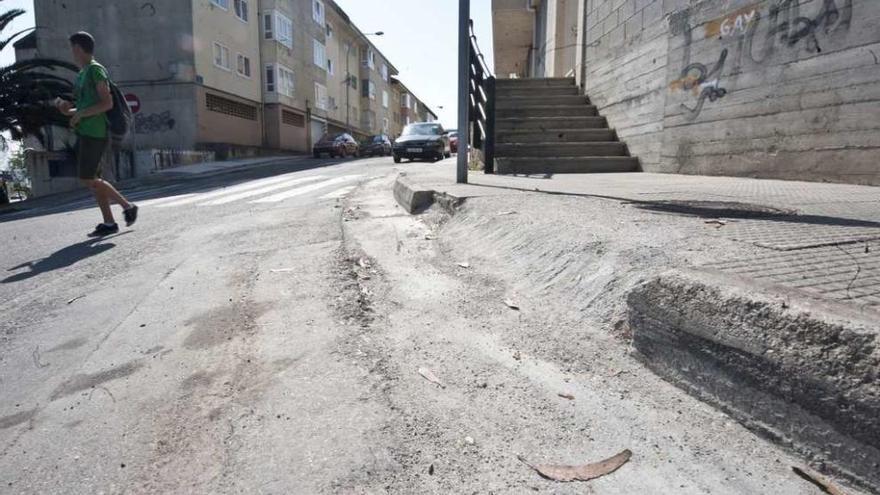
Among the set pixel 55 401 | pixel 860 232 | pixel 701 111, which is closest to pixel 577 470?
pixel 55 401

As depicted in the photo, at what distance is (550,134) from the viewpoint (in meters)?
8.73

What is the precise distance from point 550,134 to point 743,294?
7.54m

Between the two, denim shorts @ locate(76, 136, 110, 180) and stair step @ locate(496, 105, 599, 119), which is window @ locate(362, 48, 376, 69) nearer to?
stair step @ locate(496, 105, 599, 119)

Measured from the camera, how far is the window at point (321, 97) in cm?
3509

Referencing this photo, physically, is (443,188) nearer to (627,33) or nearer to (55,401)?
(55,401)

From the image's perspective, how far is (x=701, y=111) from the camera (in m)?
6.80

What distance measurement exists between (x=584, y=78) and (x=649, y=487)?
10.4 meters

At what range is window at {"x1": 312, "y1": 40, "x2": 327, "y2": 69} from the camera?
114 ft

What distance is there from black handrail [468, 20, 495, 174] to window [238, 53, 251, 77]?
21.6 meters

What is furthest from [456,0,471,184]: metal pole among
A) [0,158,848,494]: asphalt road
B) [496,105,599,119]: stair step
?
[496,105,599,119]: stair step

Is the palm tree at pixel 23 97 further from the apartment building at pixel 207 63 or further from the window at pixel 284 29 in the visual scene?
the window at pixel 284 29

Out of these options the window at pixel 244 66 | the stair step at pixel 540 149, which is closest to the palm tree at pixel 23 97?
the window at pixel 244 66

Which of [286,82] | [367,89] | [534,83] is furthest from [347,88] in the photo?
[534,83]

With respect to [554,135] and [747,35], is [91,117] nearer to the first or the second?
[554,135]
